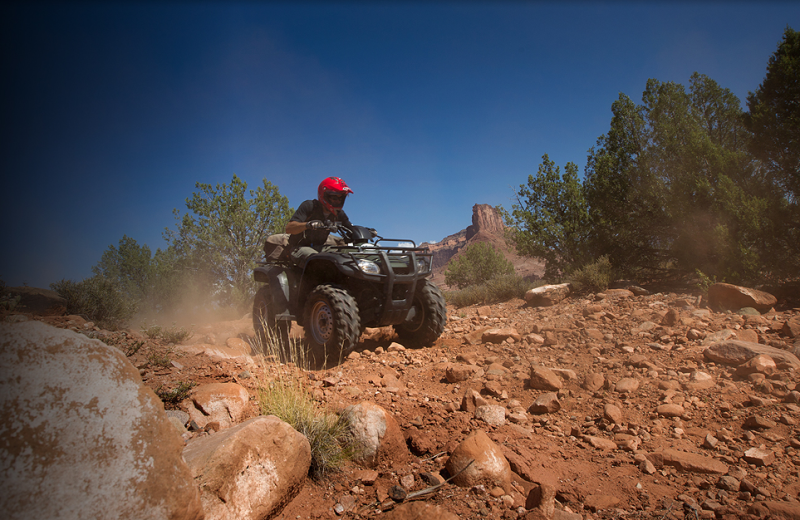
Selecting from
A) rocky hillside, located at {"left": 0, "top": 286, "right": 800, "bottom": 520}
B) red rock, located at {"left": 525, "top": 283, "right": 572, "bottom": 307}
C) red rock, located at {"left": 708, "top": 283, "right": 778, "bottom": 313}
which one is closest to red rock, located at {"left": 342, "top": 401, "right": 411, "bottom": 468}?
rocky hillside, located at {"left": 0, "top": 286, "right": 800, "bottom": 520}

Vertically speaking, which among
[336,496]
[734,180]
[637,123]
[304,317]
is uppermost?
[637,123]

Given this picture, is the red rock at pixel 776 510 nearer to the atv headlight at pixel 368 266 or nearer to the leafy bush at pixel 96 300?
the atv headlight at pixel 368 266

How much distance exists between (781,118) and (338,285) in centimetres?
1114

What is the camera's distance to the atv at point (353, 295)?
462cm

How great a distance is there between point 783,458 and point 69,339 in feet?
13.1

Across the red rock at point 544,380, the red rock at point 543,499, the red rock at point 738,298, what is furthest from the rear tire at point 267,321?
the red rock at point 738,298

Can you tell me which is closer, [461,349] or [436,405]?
[436,405]

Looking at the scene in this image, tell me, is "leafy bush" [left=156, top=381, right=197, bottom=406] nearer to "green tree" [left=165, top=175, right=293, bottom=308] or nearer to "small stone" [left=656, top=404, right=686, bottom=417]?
"small stone" [left=656, top=404, right=686, bottom=417]

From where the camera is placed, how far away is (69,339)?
54.2 inches

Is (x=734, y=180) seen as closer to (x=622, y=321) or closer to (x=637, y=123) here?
(x=637, y=123)

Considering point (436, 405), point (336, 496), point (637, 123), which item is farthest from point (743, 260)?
point (336, 496)

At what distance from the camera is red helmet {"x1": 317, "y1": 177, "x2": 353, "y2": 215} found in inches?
236

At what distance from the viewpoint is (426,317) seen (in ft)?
18.3

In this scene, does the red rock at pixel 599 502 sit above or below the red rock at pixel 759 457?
above
